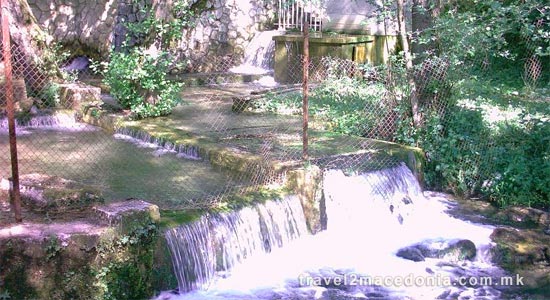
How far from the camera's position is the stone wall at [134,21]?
14.3 meters

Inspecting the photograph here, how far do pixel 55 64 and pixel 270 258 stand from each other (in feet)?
20.8

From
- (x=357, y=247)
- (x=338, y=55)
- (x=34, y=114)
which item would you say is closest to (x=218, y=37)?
(x=338, y=55)

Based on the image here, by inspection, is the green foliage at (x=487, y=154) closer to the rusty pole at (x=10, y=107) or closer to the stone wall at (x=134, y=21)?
the rusty pole at (x=10, y=107)

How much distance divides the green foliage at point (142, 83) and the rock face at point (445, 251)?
470cm

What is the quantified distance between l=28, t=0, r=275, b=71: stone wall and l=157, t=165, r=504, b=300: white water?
6.88 meters

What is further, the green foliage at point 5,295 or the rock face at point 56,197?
the rock face at point 56,197

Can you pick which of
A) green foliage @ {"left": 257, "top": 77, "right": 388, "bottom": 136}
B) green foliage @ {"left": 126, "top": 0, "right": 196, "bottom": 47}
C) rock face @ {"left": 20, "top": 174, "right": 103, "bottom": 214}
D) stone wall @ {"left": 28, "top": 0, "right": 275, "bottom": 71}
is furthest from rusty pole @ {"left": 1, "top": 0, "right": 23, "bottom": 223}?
stone wall @ {"left": 28, "top": 0, "right": 275, "bottom": 71}

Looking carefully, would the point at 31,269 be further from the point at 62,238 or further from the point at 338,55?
the point at 338,55

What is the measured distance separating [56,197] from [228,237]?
1618mm

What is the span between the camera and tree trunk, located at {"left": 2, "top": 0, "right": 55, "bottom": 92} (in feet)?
33.5

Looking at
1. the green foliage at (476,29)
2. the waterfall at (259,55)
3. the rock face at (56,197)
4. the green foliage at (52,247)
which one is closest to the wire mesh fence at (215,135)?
the green foliage at (476,29)

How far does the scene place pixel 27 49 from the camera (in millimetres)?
10414

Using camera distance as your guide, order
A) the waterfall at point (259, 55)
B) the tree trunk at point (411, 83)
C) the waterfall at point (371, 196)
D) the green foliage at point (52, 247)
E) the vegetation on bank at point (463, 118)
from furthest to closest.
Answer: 1. the waterfall at point (259, 55)
2. the tree trunk at point (411, 83)
3. the vegetation on bank at point (463, 118)
4. the waterfall at point (371, 196)
5. the green foliage at point (52, 247)

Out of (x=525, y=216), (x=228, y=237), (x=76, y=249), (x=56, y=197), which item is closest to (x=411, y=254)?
(x=525, y=216)
